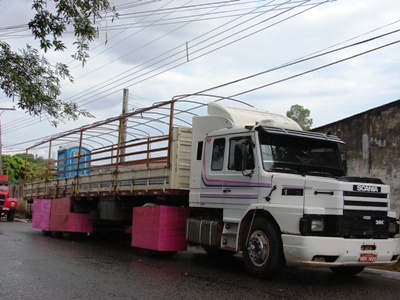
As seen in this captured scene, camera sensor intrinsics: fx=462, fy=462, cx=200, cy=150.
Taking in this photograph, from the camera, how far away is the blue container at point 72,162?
14877mm

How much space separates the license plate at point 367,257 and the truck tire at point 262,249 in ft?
4.11

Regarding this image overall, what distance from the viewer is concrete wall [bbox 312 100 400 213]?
1400 cm

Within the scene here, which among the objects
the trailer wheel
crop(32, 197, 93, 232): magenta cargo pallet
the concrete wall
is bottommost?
the trailer wheel

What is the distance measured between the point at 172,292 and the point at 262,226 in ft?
6.79

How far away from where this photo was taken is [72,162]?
51.8 feet

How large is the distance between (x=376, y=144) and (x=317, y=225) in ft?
26.7

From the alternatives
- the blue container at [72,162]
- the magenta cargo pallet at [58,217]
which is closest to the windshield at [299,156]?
the blue container at [72,162]

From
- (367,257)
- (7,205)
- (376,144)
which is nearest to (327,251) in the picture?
(367,257)

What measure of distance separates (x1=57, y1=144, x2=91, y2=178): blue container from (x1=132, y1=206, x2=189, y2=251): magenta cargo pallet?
4.52 m

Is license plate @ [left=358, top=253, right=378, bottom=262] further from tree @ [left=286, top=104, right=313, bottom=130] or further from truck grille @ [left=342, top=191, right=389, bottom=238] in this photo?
tree @ [left=286, top=104, right=313, bottom=130]

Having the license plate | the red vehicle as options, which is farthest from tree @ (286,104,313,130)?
the license plate

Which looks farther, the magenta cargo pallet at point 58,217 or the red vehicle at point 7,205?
the red vehicle at point 7,205

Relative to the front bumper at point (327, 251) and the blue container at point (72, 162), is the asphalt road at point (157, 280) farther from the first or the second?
the blue container at point (72, 162)

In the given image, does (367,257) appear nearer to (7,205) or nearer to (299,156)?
(299,156)
